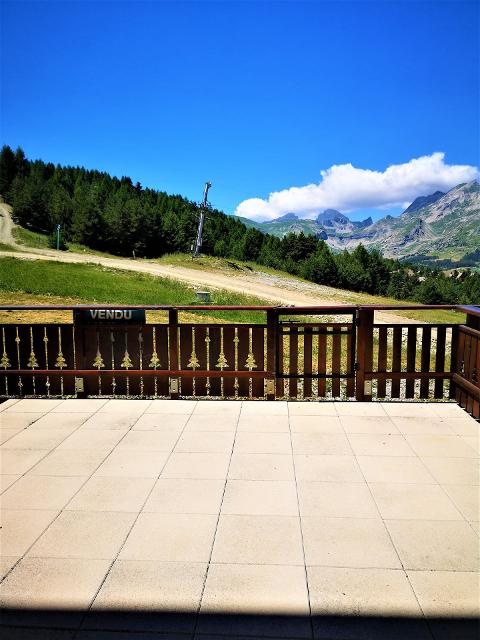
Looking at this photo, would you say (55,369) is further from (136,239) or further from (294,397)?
(136,239)

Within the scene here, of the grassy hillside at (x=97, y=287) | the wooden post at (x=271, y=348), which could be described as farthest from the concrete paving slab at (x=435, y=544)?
the grassy hillside at (x=97, y=287)

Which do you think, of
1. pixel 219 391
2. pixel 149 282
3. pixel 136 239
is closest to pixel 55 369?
pixel 219 391

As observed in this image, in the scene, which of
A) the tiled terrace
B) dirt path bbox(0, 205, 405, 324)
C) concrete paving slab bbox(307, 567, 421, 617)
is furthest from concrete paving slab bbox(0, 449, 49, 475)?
dirt path bbox(0, 205, 405, 324)

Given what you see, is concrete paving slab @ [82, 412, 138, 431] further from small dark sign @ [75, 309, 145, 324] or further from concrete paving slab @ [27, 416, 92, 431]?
small dark sign @ [75, 309, 145, 324]

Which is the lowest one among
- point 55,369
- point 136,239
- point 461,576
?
point 461,576

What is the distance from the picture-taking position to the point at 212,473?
356 centimetres

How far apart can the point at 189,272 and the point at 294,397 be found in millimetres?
24448

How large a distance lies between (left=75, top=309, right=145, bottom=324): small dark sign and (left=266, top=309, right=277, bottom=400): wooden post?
156 cm

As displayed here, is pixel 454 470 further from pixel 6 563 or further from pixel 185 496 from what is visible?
pixel 6 563

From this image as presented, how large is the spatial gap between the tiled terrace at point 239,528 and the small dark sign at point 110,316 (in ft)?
4.21

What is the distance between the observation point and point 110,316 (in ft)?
18.0

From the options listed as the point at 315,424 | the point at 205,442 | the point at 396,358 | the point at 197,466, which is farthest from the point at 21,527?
the point at 396,358

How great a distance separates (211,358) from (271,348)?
0.75 m

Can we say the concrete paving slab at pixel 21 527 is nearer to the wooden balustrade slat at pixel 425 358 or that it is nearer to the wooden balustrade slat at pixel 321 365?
the wooden balustrade slat at pixel 321 365
